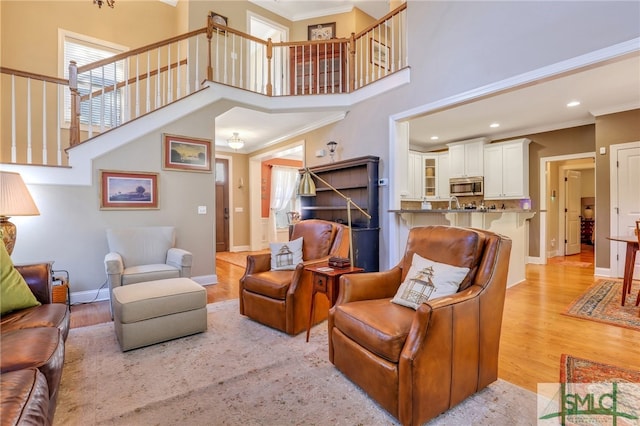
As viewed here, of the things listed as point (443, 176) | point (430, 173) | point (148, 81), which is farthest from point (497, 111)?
point (148, 81)

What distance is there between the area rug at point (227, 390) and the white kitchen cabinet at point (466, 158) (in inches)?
210

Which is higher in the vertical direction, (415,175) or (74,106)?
(74,106)

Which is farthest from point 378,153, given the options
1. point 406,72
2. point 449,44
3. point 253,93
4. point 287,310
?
point 287,310

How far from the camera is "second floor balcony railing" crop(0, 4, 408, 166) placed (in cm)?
381

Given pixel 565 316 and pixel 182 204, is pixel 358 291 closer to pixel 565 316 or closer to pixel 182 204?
pixel 565 316

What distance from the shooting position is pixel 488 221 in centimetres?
395

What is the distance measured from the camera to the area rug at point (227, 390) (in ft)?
5.08

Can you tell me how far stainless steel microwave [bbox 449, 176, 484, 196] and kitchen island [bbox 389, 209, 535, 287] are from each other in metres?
1.94

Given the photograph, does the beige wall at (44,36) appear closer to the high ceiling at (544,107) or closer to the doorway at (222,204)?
the doorway at (222,204)

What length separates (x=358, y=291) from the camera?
6.60ft

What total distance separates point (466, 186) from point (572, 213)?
10.5ft

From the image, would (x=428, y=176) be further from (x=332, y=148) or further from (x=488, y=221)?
(x=488, y=221)

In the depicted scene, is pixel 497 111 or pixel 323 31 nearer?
pixel 497 111

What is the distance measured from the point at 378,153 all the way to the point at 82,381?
3.87 metres
